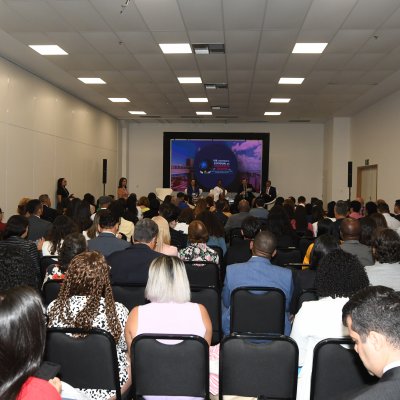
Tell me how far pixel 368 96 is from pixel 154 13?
26.8 ft

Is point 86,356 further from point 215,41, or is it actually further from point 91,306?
point 215,41

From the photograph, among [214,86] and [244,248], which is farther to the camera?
[214,86]

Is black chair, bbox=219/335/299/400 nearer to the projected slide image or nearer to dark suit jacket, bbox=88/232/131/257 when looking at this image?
dark suit jacket, bbox=88/232/131/257

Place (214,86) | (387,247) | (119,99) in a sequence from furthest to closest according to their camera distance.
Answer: (119,99)
(214,86)
(387,247)

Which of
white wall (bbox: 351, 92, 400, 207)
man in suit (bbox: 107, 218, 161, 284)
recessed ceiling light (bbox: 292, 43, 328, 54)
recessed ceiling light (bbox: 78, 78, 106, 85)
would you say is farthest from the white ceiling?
man in suit (bbox: 107, 218, 161, 284)

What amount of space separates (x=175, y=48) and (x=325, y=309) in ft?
22.6

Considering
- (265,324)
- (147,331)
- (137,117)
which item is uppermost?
(137,117)

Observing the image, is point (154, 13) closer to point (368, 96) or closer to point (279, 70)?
point (279, 70)

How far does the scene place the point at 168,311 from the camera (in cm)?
263

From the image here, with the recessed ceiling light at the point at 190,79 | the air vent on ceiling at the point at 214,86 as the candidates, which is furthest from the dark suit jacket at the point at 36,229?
the air vent on ceiling at the point at 214,86

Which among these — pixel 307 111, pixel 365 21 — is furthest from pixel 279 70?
pixel 307 111

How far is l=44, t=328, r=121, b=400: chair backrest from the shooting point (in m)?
2.36

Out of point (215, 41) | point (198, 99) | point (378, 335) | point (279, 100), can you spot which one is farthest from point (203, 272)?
point (279, 100)

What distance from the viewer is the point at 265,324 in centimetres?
357
